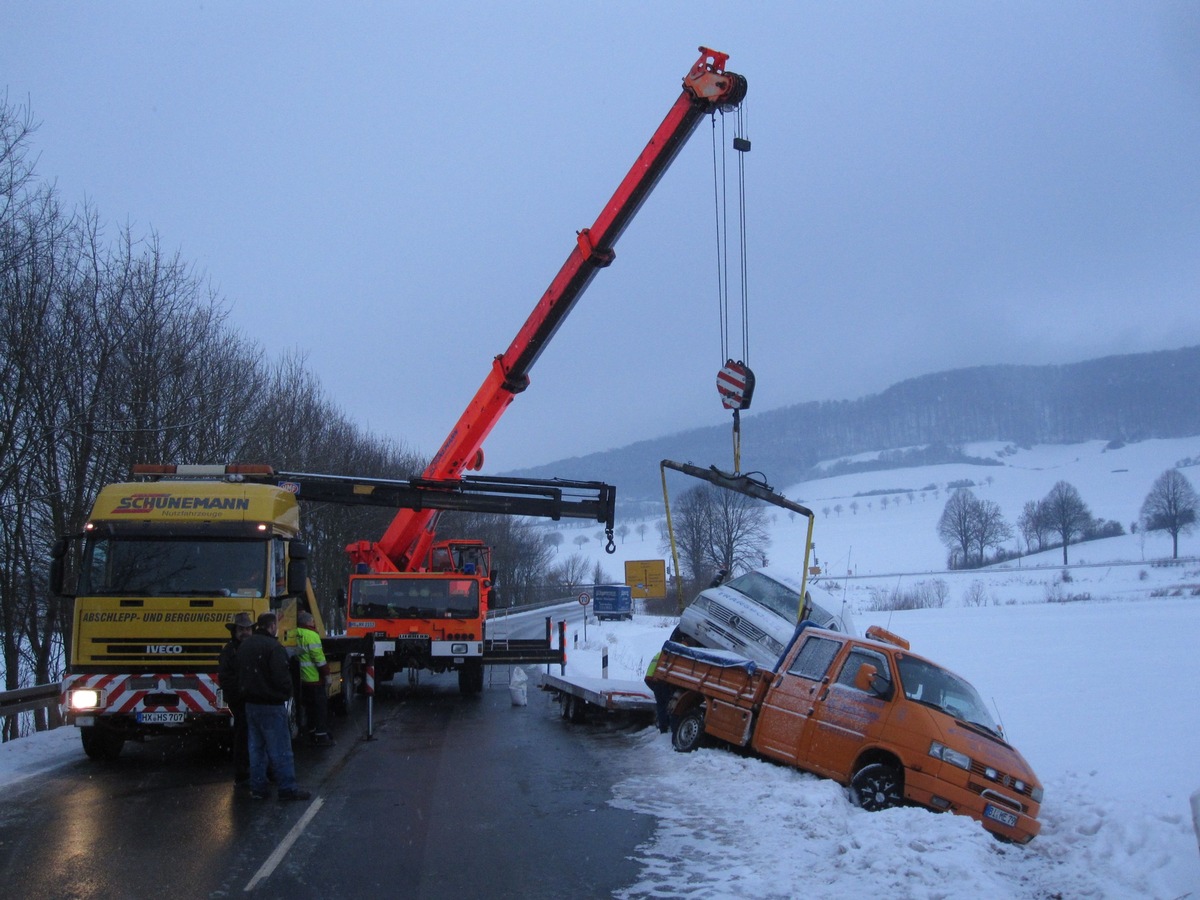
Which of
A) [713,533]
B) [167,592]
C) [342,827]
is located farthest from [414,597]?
[713,533]

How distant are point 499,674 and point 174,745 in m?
13.2

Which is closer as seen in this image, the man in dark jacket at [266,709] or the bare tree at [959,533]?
the man in dark jacket at [266,709]

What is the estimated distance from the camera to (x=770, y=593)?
1496 centimetres

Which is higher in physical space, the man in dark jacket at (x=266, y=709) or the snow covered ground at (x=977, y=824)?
the man in dark jacket at (x=266, y=709)

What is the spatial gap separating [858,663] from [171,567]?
7.65 metres

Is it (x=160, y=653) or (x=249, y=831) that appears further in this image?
(x=160, y=653)

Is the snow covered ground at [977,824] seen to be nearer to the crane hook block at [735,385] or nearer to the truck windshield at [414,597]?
the truck windshield at [414,597]

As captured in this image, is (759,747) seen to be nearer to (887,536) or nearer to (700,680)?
(700,680)

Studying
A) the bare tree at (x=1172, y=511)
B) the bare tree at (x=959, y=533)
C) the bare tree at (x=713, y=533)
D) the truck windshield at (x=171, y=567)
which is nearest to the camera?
the truck windshield at (x=171, y=567)

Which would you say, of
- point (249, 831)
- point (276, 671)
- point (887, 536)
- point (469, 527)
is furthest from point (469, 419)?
point (887, 536)

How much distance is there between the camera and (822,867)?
23.6ft

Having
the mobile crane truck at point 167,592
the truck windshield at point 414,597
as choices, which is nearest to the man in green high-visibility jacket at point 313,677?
the mobile crane truck at point 167,592

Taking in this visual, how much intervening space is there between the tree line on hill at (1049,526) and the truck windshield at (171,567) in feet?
236

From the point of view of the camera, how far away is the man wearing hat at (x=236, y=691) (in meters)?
9.88
